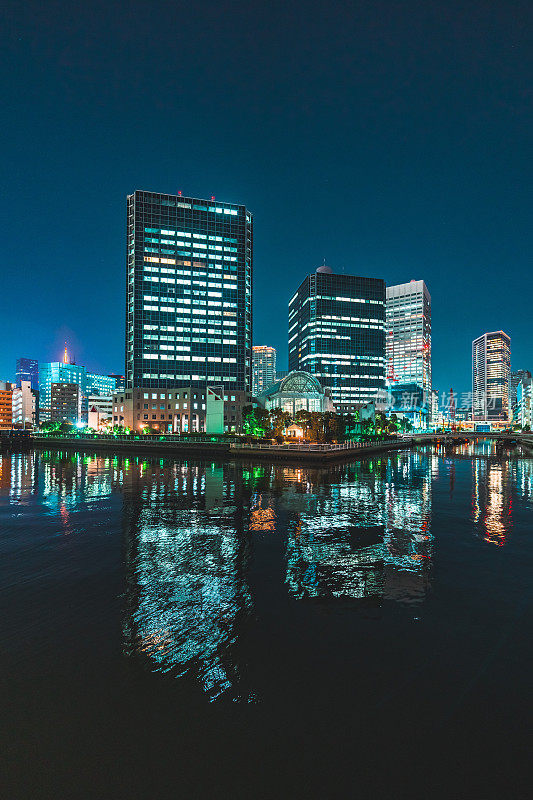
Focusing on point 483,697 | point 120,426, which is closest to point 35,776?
point 483,697

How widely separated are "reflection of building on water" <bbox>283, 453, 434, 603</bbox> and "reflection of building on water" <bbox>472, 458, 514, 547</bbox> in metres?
4.08

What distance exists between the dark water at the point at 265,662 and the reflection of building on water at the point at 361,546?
172 mm

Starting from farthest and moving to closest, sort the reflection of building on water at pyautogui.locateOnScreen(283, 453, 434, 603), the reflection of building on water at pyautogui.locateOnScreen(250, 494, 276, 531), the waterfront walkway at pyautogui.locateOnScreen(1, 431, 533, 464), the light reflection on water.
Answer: the waterfront walkway at pyautogui.locateOnScreen(1, 431, 533, 464), the reflection of building on water at pyautogui.locateOnScreen(250, 494, 276, 531), the reflection of building on water at pyautogui.locateOnScreen(283, 453, 434, 603), the light reflection on water

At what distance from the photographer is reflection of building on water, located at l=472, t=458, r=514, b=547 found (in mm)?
29062

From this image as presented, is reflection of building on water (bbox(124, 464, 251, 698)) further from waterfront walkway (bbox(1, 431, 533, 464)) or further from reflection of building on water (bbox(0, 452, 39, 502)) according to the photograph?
waterfront walkway (bbox(1, 431, 533, 464))

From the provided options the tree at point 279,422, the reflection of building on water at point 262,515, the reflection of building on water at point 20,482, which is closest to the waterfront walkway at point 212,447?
the tree at point 279,422

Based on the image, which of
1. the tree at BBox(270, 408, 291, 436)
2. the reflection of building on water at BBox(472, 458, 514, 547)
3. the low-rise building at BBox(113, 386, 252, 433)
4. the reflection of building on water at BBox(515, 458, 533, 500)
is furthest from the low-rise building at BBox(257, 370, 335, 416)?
the reflection of building on water at BBox(472, 458, 514, 547)

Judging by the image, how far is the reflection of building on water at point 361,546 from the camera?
18359 millimetres

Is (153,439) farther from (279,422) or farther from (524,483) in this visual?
(524,483)

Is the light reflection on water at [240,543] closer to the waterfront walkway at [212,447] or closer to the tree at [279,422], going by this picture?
the waterfront walkway at [212,447]

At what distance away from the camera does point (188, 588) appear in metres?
18.0

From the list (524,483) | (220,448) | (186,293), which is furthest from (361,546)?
(186,293)

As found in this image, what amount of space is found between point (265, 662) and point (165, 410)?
163913 millimetres

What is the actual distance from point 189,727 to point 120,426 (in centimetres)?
17050
